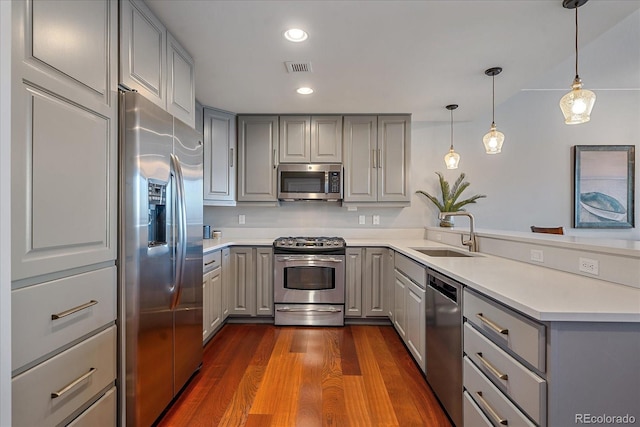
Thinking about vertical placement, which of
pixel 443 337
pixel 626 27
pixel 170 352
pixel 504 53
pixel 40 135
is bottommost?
pixel 170 352

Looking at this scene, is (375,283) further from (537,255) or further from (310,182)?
(537,255)

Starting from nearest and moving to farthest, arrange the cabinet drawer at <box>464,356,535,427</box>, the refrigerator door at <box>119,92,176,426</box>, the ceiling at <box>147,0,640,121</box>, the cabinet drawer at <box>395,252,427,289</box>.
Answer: the cabinet drawer at <box>464,356,535,427</box> < the refrigerator door at <box>119,92,176,426</box> < the ceiling at <box>147,0,640,121</box> < the cabinet drawer at <box>395,252,427,289</box>

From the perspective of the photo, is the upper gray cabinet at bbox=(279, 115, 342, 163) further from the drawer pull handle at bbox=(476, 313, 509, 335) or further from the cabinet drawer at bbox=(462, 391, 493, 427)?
the cabinet drawer at bbox=(462, 391, 493, 427)

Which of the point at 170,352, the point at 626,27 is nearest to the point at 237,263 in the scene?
the point at 170,352

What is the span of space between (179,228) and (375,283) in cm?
215

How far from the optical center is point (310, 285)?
319 cm

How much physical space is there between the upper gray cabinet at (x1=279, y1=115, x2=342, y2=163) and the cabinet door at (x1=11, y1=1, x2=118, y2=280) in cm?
219

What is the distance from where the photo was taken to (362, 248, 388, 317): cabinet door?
3.21 metres

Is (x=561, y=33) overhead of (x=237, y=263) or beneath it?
overhead

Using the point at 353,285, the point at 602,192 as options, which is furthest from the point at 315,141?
the point at 602,192

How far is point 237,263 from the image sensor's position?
128 inches

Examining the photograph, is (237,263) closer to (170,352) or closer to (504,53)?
(170,352)

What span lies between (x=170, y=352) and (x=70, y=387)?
25.4 inches

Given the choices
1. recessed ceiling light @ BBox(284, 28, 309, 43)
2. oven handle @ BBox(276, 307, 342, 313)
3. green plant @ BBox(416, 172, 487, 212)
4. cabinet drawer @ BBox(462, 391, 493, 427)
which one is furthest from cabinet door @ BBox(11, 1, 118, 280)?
green plant @ BBox(416, 172, 487, 212)
